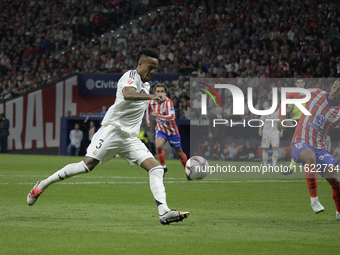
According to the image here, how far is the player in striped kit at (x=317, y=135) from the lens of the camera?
802 cm

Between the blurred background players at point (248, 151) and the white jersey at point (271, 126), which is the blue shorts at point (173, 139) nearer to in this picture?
the white jersey at point (271, 126)

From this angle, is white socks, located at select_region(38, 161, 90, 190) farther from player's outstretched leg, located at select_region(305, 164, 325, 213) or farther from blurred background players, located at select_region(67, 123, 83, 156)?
blurred background players, located at select_region(67, 123, 83, 156)

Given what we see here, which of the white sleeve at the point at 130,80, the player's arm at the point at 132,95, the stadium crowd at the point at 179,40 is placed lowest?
the player's arm at the point at 132,95

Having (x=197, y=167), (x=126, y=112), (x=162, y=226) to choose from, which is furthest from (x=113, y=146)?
(x=197, y=167)

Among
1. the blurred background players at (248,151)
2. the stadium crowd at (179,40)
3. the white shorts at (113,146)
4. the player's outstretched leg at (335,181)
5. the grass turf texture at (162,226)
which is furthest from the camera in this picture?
the stadium crowd at (179,40)

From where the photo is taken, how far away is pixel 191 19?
29.4 metres

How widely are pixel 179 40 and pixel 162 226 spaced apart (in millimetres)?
22312

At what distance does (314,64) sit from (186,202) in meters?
15.5

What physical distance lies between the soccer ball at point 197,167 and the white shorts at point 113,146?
563cm

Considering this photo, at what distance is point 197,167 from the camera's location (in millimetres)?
13406

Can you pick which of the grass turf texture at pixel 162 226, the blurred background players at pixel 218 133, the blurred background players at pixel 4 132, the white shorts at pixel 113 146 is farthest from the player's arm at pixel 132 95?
the blurred background players at pixel 4 132

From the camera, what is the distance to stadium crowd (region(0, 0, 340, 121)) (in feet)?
79.6

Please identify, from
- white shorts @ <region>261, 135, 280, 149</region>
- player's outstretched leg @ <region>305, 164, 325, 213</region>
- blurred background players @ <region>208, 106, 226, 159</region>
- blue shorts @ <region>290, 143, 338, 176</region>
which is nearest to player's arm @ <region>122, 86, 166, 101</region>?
blue shorts @ <region>290, 143, 338, 176</region>

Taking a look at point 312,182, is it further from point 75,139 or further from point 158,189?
point 75,139
